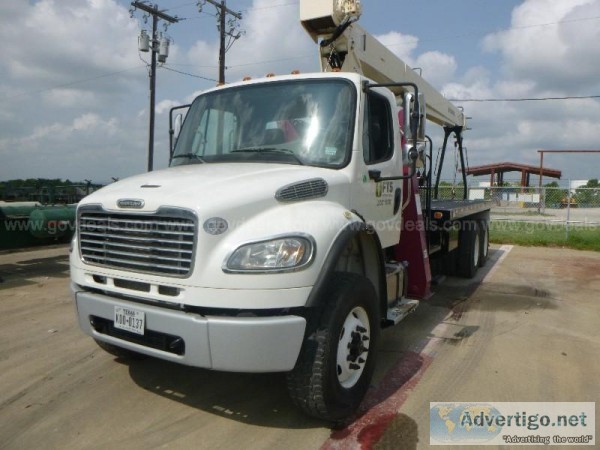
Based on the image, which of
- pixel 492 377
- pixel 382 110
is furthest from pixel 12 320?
pixel 492 377

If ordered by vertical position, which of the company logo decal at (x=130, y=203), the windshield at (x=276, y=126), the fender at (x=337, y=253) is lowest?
the fender at (x=337, y=253)

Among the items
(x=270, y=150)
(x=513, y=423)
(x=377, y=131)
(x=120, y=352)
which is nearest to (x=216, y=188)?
(x=270, y=150)

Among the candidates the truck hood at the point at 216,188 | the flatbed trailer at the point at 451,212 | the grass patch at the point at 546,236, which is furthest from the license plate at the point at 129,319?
the grass patch at the point at 546,236

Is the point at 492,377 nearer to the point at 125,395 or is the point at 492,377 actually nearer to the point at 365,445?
the point at 365,445

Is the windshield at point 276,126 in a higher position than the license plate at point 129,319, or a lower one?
higher

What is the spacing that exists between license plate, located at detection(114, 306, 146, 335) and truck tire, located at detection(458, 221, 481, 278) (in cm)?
616

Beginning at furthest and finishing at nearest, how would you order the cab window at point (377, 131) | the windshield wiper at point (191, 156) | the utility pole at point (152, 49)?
the utility pole at point (152, 49), the windshield wiper at point (191, 156), the cab window at point (377, 131)

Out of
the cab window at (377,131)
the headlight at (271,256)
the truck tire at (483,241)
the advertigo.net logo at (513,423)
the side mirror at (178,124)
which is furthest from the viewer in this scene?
the truck tire at (483,241)

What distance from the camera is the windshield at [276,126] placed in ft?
12.3

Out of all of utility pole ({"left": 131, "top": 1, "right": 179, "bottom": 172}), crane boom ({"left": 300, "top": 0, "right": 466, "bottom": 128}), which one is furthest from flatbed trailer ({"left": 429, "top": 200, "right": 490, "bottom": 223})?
utility pole ({"left": 131, "top": 1, "right": 179, "bottom": 172})

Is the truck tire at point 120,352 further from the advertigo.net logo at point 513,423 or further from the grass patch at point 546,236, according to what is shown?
the grass patch at point 546,236

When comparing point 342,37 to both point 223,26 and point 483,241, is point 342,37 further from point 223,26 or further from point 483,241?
point 223,26

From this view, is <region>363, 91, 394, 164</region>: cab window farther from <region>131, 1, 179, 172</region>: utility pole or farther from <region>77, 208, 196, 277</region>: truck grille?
<region>131, 1, 179, 172</region>: utility pole

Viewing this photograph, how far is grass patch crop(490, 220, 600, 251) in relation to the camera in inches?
514
